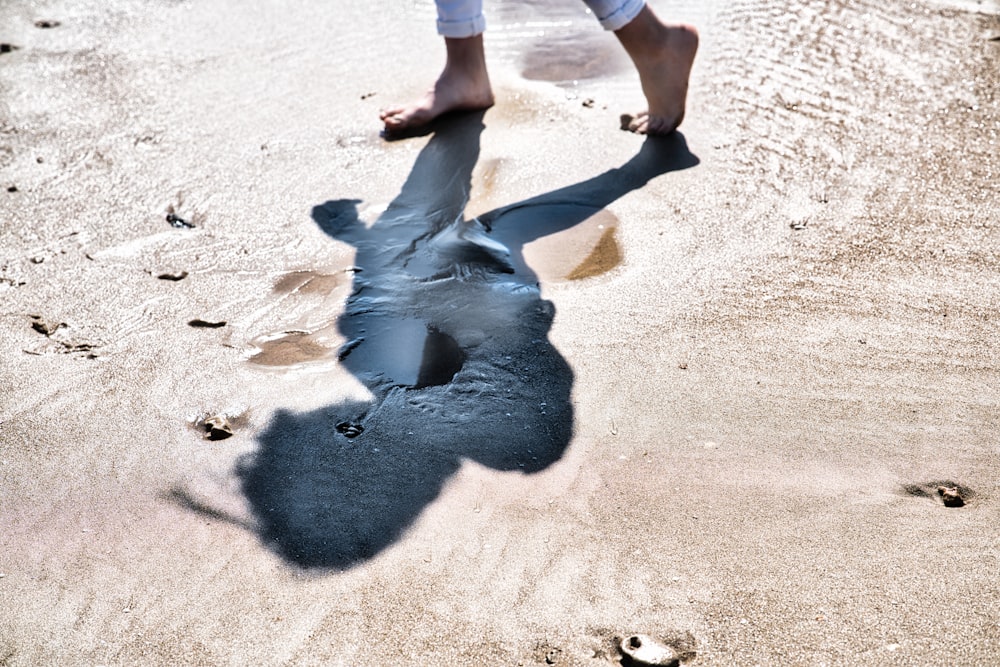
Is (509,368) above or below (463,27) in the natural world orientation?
below

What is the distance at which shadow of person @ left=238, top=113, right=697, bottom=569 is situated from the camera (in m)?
1.82

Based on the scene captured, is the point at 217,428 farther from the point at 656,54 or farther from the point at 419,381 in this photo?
the point at 656,54

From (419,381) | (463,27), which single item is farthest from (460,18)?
(419,381)

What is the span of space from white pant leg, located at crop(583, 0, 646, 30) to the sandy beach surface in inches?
16.6

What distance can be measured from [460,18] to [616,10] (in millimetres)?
653

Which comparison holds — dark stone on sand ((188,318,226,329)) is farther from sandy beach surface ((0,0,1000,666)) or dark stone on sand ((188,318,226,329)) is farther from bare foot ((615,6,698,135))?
bare foot ((615,6,698,135))

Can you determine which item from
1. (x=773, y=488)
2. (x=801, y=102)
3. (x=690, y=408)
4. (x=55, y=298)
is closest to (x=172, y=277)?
(x=55, y=298)

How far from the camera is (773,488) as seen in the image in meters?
1.81

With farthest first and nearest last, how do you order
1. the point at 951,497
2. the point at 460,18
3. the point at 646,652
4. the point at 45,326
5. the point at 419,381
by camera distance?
the point at 460,18
the point at 45,326
the point at 419,381
the point at 951,497
the point at 646,652

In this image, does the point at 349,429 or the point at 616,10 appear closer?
the point at 349,429

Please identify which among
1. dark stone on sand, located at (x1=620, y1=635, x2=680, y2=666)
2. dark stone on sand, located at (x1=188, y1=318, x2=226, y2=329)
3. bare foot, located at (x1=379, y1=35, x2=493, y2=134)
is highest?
bare foot, located at (x1=379, y1=35, x2=493, y2=134)

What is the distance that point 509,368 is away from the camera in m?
2.15

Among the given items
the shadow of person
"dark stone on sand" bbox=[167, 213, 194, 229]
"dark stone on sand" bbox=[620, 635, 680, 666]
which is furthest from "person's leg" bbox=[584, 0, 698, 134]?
"dark stone on sand" bbox=[620, 635, 680, 666]

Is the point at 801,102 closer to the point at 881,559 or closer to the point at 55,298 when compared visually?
the point at 881,559
